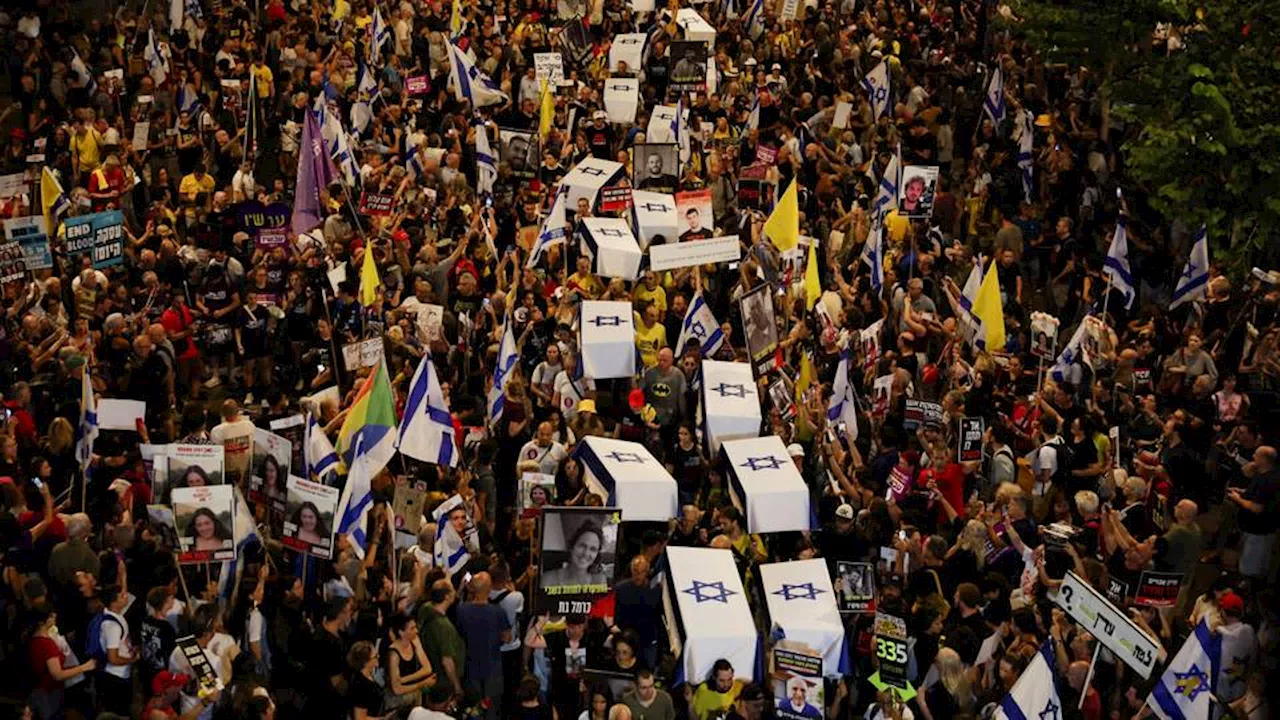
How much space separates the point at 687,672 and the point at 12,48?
62.2 feet

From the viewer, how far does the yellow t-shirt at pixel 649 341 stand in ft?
63.8

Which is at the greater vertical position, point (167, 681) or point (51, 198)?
point (51, 198)

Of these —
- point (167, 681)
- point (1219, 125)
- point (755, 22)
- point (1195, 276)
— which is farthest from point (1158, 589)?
point (755, 22)

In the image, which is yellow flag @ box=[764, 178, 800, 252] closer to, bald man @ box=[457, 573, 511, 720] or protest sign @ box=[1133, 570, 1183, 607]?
protest sign @ box=[1133, 570, 1183, 607]

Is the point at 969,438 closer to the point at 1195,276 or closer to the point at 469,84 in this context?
the point at 1195,276

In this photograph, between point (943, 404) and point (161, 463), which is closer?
point (161, 463)

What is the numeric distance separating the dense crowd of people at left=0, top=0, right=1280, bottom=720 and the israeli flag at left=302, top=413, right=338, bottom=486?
0.94 ft

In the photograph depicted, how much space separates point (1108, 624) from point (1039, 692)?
0.70 m

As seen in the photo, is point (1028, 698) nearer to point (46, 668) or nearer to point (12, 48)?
point (46, 668)

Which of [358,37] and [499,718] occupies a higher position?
[358,37]

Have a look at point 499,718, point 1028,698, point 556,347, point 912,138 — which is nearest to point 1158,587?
point 1028,698

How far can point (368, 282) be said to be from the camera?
20094mm

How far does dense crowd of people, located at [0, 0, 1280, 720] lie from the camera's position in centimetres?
1377

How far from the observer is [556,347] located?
18719mm
